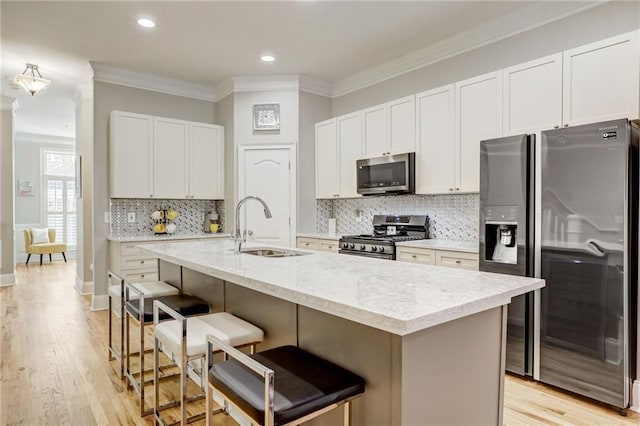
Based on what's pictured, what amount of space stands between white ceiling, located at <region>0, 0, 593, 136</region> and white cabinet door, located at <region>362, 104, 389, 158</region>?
25.2 inches

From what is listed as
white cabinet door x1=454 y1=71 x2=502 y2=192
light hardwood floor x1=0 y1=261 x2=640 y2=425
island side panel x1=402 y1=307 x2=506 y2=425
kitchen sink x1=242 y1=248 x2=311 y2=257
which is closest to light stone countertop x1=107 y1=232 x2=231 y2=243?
light hardwood floor x1=0 y1=261 x2=640 y2=425

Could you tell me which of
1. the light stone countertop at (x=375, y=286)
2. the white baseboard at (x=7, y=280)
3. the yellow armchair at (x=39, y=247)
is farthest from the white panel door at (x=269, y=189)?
the yellow armchair at (x=39, y=247)

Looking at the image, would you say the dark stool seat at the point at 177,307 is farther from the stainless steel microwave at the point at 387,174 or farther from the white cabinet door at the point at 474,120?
the white cabinet door at the point at 474,120

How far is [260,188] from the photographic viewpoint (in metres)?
5.05

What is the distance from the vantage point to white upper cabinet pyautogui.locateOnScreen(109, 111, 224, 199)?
182 inches

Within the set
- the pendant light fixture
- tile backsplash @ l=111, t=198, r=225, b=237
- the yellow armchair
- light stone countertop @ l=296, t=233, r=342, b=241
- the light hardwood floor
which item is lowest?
the light hardwood floor

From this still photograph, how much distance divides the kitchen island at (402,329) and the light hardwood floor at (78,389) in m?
0.91

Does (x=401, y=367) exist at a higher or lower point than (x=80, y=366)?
higher

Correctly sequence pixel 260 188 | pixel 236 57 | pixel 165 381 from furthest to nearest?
1. pixel 260 188
2. pixel 236 57
3. pixel 165 381

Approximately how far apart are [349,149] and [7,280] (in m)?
5.84

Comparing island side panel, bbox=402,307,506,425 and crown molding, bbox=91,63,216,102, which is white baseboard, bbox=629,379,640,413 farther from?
crown molding, bbox=91,63,216,102

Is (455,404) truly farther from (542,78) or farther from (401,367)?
(542,78)

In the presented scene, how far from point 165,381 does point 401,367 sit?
6.95ft

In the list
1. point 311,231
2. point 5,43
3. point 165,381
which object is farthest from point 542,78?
point 5,43
